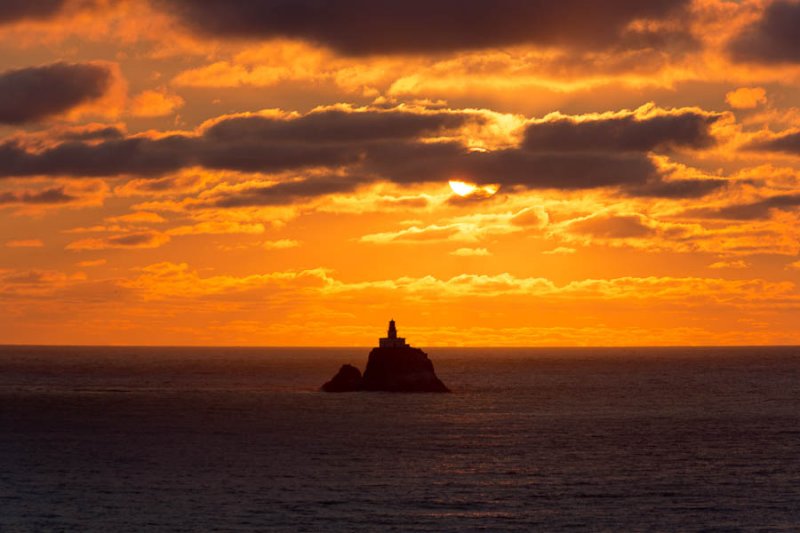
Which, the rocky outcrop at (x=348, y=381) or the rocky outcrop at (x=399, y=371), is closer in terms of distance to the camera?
the rocky outcrop at (x=399, y=371)

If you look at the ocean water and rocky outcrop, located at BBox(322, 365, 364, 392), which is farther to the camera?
rocky outcrop, located at BBox(322, 365, 364, 392)

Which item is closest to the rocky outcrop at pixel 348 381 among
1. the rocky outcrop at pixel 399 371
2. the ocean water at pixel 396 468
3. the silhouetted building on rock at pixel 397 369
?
the silhouetted building on rock at pixel 397 369

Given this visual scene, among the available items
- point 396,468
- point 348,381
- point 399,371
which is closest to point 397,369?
point 399,371

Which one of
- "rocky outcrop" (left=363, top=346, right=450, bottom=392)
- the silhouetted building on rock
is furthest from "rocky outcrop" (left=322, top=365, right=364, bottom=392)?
"rocky outcrop" (left=363, top=346, right=450, bottom=392)

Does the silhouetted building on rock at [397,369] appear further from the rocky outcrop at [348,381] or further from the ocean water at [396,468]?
the ocean water at [396,468]

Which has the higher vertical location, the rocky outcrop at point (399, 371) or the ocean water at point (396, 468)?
the rocky outcrop at point (399, 371)

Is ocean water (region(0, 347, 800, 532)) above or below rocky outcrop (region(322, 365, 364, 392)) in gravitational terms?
below

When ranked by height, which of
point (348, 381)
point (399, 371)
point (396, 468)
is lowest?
point (396, 468)

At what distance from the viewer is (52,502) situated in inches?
2825

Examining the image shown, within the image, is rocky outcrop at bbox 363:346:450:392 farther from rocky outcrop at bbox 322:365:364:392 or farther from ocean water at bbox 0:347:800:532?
ocean water at bbox 0:347:800:532

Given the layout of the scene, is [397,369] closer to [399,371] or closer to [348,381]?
[399,371]

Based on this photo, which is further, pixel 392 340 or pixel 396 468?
pixel 392 340

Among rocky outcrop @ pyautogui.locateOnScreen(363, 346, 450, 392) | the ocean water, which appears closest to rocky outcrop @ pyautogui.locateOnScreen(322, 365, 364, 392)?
rocky outcrop @ pyautogui.locateOnScreen(363, 346, 450, 392)

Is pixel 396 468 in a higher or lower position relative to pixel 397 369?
lower
